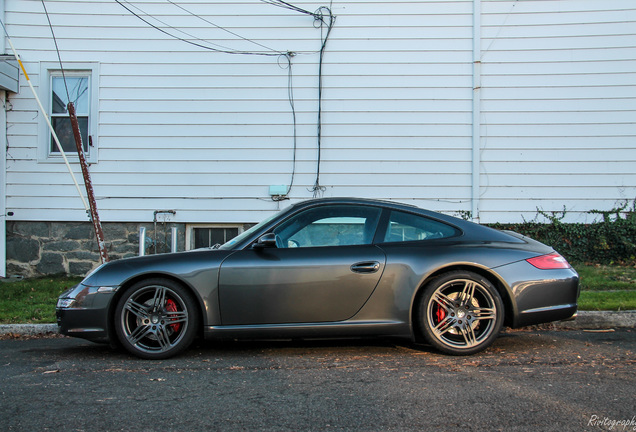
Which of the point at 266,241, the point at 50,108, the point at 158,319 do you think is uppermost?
the point at 50,108

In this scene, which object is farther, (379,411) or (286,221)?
(286,221)

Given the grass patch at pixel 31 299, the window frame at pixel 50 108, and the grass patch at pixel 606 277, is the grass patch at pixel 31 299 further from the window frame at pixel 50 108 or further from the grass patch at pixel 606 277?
the grass patch at pixel 606 277

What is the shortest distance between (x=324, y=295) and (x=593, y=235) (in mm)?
6663

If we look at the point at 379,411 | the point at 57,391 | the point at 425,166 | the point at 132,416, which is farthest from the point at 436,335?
the point at 425,166

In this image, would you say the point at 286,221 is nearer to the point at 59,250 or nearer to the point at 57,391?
the point at 57,391

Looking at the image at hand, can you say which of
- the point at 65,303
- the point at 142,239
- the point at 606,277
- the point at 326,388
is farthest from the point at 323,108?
the point at 326,388

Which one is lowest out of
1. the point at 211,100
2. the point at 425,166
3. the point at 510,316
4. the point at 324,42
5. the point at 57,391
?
the point at 57,391

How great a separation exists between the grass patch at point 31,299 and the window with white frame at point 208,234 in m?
1.88

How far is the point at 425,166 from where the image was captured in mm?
9602

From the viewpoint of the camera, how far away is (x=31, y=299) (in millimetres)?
7613

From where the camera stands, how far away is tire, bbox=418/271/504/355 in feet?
14.8

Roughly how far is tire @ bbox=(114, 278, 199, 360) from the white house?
509 centimetres

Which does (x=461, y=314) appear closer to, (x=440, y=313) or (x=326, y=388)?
(x=440, y=313)

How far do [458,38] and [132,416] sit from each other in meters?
8.31
